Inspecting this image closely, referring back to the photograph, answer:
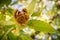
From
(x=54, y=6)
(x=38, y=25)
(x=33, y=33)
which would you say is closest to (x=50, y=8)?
(x=54, y=6)

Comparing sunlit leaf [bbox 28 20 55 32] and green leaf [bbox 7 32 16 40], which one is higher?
sunlit leaf [bbox 28 20 55 32]

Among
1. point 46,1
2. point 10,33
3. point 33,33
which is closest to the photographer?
point 10,33

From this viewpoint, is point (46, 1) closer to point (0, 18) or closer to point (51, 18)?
point (51, 18)

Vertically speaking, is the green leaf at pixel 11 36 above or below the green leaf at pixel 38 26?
below

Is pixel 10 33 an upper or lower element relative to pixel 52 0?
lower

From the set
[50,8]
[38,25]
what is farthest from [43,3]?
[38,25]

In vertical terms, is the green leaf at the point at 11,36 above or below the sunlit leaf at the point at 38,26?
below

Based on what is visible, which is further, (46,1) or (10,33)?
(46,1)

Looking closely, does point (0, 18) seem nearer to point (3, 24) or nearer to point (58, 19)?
point (3, 24)

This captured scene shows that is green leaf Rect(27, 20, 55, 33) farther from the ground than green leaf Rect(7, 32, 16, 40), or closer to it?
farther from the ground

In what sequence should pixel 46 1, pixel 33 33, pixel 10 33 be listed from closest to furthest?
pixel 10 33 < pixel 33 33 < pixel 46 1
